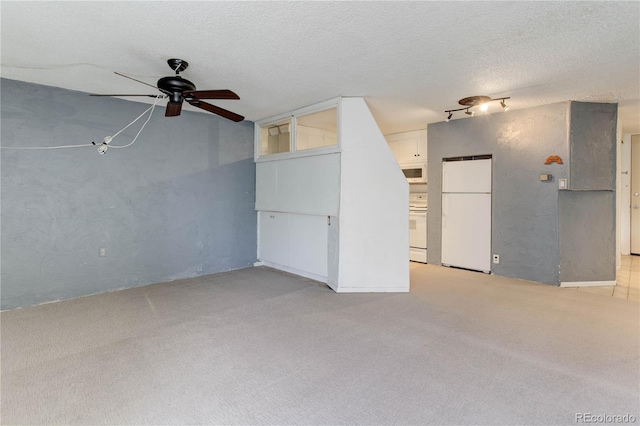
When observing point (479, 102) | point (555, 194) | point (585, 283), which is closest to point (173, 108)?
point (479, 102)

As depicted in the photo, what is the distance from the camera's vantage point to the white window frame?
163 inches

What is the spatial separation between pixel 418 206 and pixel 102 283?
208 inches

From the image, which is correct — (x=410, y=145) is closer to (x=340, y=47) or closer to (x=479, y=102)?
(x=479, y=102)

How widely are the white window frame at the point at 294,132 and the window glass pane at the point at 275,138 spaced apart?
0.23ft

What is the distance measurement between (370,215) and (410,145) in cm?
258

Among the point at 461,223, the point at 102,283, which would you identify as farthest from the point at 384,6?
the point at 102,283

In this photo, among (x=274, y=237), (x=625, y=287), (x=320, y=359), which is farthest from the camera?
(x=274, y=237)

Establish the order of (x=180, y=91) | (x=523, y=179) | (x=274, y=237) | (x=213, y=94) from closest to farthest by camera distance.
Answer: (x=213, y=94)
(x=180, y=91)
(x=523, y=179)
(x=274, y=237)

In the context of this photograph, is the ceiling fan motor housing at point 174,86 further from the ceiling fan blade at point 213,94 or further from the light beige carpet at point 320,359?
the light beige carpet at point 320,359

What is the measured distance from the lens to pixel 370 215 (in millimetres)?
4180

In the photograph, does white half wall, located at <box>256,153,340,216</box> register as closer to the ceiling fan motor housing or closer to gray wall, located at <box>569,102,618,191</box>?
the ceiling fan motor housing

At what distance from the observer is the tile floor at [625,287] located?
13.0 feet

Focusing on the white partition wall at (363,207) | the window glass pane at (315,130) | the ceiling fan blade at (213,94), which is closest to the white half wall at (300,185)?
the white partition wall at (363,207)

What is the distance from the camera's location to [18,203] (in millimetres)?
3500
